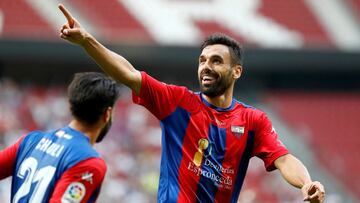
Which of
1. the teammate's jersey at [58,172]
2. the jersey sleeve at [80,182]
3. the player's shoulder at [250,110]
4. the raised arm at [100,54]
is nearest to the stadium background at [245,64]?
the player's shoulder at [250,110]

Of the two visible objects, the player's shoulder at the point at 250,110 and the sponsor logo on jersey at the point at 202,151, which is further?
the player's shoulder at the point at 250,110

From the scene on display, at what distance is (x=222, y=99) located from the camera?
587cm

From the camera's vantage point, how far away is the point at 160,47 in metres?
18.0

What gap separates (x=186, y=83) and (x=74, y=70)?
2560mm

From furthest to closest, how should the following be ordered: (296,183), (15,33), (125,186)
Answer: (15,33) → (125,186) → (296,183)

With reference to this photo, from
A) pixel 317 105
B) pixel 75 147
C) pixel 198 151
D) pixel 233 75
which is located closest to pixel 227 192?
pixel 198 151

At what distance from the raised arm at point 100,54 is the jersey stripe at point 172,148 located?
42cm

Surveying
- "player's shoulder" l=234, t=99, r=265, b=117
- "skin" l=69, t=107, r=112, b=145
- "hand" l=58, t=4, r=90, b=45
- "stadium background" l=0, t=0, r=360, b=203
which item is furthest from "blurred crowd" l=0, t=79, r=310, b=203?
"hand" l=58, t=4, r=90, b=45

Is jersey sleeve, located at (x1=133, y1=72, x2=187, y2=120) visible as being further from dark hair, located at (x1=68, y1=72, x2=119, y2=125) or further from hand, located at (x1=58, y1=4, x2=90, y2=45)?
hand, located at (x1=58, y1=4, x2=90, y2=45)

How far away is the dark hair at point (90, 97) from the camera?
204 inches

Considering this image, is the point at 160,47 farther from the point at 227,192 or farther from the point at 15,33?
the point at 227,192

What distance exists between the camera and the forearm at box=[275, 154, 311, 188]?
5.44 m

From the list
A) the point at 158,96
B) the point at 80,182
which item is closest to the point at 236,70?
the point at 158,96

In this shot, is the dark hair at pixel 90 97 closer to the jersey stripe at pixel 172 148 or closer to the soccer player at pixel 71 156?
the soccer player at pixel 71 156
